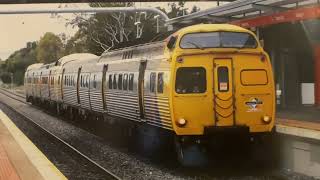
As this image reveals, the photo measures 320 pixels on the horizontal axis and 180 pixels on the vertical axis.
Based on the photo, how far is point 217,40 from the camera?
41.0 feet

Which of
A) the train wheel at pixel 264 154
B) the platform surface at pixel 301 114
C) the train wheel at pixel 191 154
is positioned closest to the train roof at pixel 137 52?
the train wheel at pixel 191 154

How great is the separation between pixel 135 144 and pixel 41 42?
10824cm

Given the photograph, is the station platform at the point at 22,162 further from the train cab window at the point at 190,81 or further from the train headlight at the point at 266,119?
the train headlight at the point at 266,119

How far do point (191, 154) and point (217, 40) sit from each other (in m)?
2.50

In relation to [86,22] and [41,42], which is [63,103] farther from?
[41,42]

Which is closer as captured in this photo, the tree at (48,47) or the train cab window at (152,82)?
the train cab window at (152,82)

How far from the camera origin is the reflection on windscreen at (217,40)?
489 inches

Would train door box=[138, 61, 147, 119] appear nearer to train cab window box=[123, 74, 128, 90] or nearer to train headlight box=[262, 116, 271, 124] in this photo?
train cab window box=[123, 74, 128, 90]

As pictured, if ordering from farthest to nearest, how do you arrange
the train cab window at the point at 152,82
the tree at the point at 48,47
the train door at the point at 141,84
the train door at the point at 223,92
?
the tree at the point at 48,47, the train door at the point at 141,84, the train cab window at the point at 152,82, the train door at the point at 223,92

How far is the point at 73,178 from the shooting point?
12.5 meters

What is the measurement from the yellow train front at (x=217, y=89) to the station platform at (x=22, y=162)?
2.73 meters

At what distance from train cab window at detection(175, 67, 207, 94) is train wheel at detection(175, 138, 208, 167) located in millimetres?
1036

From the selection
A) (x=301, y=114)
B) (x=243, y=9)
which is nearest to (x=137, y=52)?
(x=243, y=9)

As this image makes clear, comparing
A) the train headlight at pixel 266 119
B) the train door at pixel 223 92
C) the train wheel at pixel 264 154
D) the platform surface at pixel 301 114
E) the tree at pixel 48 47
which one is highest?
the tree at pixel 48 47
